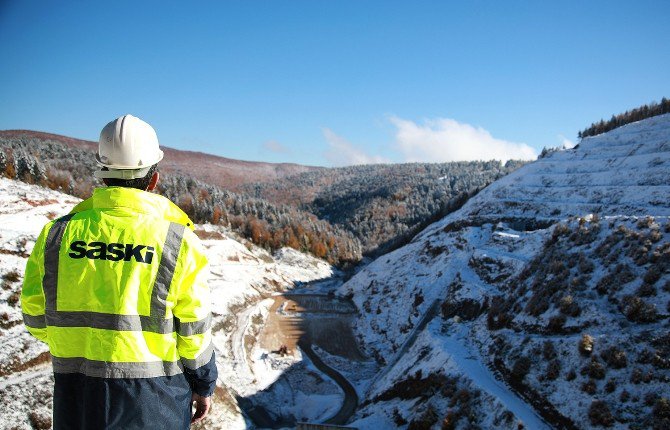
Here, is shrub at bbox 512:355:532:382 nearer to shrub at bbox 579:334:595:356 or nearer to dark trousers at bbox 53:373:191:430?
shrub at bbox 579:334:595:356

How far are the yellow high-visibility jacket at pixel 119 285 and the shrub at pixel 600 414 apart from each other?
18.6 metres

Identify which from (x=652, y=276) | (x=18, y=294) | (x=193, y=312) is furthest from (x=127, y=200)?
(x=18, y=294)

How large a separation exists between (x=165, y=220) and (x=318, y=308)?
58.7m

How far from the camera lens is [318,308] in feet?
200

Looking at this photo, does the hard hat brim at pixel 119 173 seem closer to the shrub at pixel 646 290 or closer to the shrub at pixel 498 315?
the shrub at pixel 646 290

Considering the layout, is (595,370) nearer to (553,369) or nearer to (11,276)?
(553,369)

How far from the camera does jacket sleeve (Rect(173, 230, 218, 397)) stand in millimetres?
3884

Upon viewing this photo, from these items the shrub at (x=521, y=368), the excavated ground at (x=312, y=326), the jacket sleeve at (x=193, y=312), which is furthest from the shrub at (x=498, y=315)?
the jacket sleeve at (x=193, y=312)

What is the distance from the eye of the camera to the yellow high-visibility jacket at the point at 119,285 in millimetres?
3686

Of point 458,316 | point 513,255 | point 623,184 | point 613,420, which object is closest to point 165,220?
point 613,420

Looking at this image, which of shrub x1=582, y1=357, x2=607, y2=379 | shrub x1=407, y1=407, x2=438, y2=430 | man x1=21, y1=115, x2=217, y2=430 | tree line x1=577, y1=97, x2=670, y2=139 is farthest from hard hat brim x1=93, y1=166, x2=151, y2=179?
tree line x1=577, y1=97, x2=670, y2=139

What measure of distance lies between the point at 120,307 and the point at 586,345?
22.3 meters

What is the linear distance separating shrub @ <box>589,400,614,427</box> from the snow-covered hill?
51 millimetres

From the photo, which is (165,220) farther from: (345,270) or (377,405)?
(345,270)
